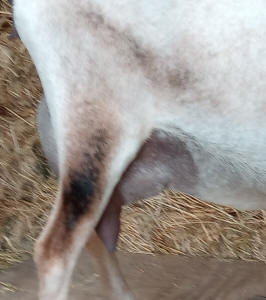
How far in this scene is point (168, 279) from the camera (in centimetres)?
320

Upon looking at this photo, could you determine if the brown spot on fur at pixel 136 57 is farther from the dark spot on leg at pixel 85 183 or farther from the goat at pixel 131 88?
the dark spot on leg at pixel 85 183

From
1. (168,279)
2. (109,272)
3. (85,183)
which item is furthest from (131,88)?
(168,279)

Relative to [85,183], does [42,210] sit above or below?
above

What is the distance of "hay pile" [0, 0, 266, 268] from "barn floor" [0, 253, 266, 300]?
90mm

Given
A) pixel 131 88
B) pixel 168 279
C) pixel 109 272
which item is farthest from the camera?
pixel 168 279

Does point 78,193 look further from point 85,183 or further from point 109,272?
point 109,272

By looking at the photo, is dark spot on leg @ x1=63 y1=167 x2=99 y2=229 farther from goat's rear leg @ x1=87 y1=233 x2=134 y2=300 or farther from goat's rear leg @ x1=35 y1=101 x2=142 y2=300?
goat's rear leg @ x1=87 y1=233 x2=134 y2=300

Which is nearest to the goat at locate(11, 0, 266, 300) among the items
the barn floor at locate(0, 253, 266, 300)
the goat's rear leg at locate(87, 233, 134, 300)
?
the goat's rear leg at locate(87, 233, 134, 300)

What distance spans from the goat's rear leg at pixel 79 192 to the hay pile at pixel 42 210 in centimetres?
143

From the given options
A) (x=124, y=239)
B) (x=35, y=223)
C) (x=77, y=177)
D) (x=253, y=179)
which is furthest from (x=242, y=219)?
(x=77, y=177)

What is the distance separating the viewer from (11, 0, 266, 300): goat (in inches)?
76.5

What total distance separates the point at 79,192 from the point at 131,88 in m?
0.29

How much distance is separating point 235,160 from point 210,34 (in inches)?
13.1

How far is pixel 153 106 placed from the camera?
1.97 metres
